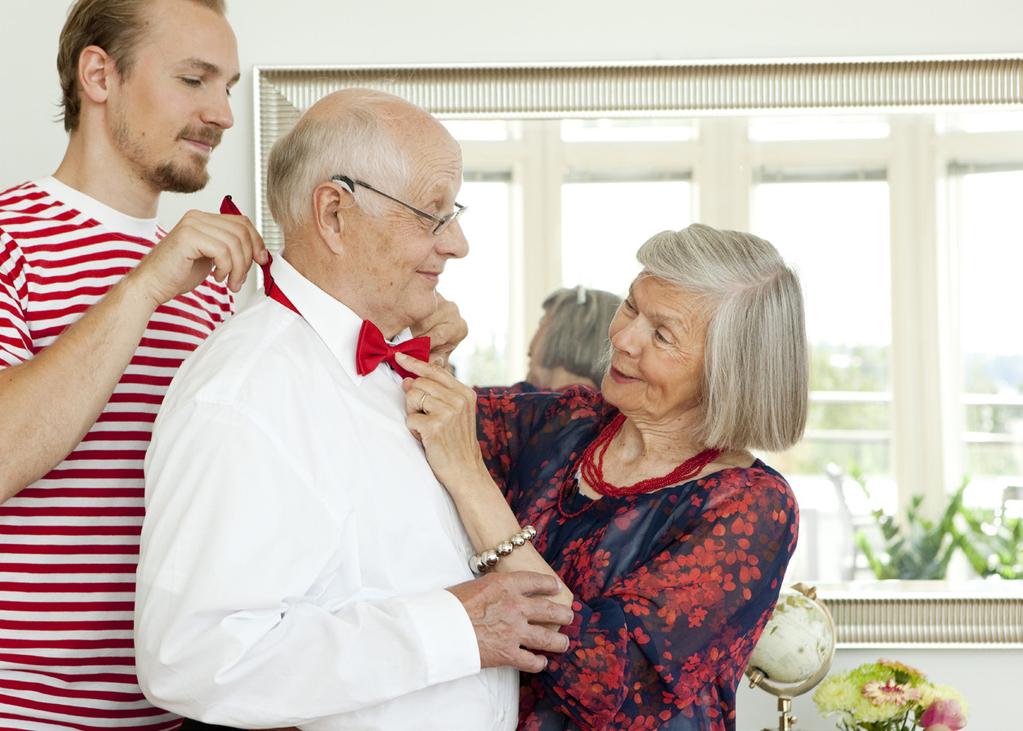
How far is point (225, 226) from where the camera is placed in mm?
1547

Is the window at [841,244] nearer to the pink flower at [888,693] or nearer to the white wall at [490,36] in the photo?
the white wall at [490,36]

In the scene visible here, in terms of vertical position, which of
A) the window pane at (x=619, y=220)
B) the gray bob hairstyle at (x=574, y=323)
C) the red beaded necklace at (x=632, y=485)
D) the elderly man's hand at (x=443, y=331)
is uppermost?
→ the window pane at (x=619, y=220)

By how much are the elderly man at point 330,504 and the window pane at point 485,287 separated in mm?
1049

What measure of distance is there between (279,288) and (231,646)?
0.52 m

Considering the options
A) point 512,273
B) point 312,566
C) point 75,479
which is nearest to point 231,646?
point 312,566

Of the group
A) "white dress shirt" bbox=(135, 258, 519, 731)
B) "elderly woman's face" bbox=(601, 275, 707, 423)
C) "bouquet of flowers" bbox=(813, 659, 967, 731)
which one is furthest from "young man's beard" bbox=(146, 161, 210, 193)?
"bouquet of flowers" bbox=(813, 659, 967, 731)

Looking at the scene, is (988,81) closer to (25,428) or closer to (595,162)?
(595,162)

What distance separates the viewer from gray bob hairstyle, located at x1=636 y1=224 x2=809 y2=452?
5.53ft

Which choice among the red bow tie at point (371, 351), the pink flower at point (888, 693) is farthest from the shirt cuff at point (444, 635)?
the pink flower at point (888, 693)

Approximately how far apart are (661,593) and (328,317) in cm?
61

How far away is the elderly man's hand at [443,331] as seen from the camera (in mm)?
2006

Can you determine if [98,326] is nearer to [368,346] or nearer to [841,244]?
[368,346]

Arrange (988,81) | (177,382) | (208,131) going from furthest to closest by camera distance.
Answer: (988,81), (208,131), (177,382)

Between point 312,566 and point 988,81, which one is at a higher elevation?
point 988,81
